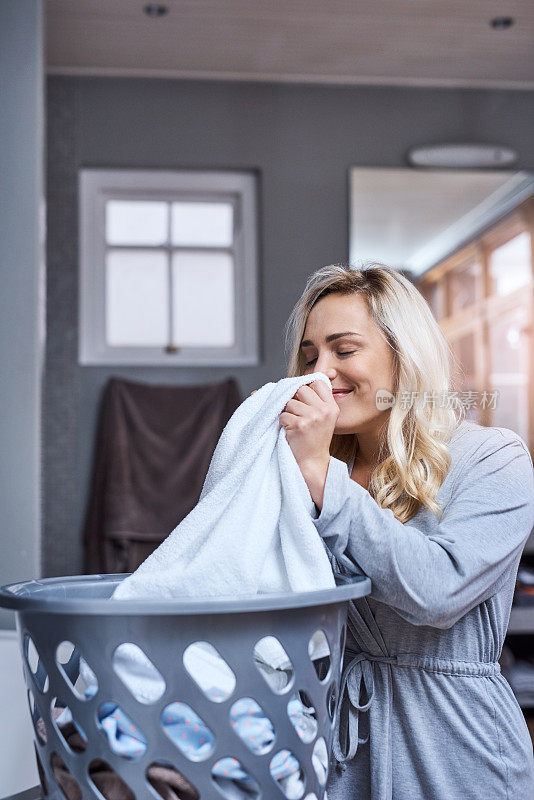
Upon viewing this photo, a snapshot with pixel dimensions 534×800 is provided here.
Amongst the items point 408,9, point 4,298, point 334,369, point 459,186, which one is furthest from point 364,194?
point 334,369

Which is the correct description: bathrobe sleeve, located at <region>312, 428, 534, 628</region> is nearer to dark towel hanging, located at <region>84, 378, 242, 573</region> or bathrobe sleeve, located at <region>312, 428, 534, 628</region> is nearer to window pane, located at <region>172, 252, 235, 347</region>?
dark towel hanging, located at <region>84, 378, 242, 573</region>

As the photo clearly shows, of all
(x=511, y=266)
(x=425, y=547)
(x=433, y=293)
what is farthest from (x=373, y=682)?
(x=511, y=266)

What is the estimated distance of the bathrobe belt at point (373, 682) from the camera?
3.19 feet

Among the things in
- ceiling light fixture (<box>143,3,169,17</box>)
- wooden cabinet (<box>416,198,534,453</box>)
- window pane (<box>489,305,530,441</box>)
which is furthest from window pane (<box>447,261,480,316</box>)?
ceiling light fixture (<box>143,3,169,17</box>)

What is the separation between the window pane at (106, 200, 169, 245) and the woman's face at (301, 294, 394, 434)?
2.17 m

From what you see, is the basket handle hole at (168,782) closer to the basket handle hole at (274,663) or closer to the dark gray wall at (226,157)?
the basket handle hole at (274,663)

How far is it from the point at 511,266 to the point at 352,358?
2.29m

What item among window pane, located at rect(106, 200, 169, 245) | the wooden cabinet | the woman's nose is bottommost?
the woman's nose

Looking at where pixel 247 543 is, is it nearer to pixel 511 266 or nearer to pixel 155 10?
pixel 155 10

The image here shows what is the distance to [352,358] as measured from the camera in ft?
3.51

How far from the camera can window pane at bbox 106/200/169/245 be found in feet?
10.4

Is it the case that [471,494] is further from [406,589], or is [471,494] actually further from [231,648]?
[231,648]

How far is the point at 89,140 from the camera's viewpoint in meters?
3.07

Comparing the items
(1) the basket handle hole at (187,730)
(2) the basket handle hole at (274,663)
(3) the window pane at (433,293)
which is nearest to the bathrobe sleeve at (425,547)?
(2) the basket handle hole at (274,663)
